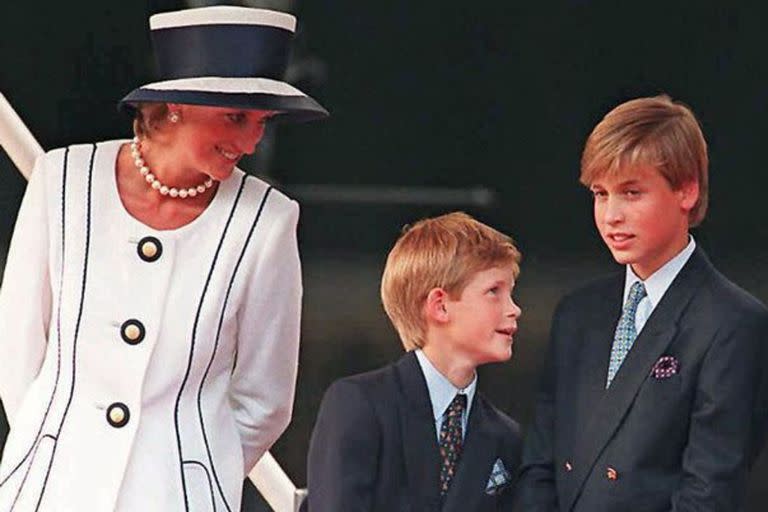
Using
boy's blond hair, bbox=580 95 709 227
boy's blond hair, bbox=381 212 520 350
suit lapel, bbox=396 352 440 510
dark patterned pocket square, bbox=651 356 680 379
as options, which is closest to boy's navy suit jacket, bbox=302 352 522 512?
suit lapel, bbox=396 352 440 510

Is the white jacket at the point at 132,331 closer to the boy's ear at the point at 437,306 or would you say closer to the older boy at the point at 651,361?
the boy's ear at the point at 437,306

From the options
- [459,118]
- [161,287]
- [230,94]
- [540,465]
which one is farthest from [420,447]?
[459,118]

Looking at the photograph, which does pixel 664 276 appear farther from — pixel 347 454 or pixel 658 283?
pixel 347 454

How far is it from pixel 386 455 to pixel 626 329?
0.35 m

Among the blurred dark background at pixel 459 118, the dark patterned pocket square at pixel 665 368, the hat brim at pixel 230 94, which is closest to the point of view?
the hat brim at pixel 230 94

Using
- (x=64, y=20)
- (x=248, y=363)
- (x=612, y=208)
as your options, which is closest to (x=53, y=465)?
(x=248, y=363)

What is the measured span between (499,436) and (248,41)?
0.61 metres

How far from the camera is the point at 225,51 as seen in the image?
10.1ft

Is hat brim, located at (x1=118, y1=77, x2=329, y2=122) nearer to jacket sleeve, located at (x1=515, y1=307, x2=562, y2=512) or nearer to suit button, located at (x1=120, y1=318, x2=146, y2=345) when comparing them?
suit button, located at (x1=120, y1=318, x2=146, y2=345)

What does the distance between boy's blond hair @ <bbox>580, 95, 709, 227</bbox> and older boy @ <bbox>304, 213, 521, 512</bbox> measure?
201 mm

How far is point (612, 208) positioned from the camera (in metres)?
3.16

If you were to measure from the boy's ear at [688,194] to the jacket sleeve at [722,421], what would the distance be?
17cm

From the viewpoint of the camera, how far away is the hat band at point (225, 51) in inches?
121

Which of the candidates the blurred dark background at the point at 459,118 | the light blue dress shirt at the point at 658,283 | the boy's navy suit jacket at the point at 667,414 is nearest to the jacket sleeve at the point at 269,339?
the boy's navy suit jacket at the point at 667,414
